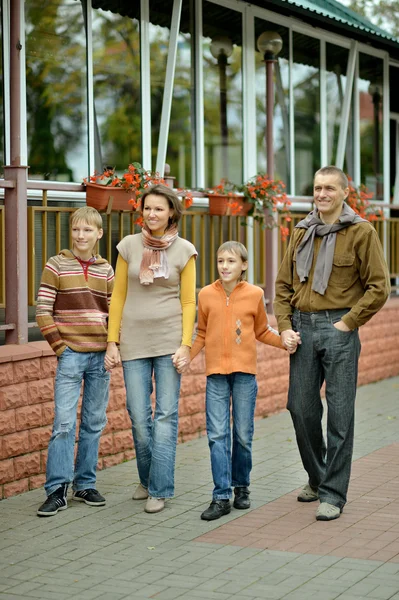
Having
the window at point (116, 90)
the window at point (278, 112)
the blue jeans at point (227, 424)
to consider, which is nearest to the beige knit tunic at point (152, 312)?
the blue jeans at point (227, 424)

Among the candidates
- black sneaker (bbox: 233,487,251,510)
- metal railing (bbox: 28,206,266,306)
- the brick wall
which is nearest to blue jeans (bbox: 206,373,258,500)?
black sneaker (bbox: 233,487,251,510)

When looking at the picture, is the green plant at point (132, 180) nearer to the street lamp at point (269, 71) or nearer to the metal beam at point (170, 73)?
the metal beam at point (170, 73)

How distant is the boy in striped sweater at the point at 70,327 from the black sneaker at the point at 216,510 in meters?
0.88

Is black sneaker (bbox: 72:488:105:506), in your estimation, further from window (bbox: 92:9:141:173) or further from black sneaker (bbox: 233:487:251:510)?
window (bbox: 92:9:141:173)

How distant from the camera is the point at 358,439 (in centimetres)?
901

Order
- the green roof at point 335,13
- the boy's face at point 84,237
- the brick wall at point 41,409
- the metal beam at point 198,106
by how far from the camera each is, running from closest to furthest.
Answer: the boy's face at point 84,237, the brick wall at point 41,409, the metal beam at point 198,106, the green roof at point 335,13

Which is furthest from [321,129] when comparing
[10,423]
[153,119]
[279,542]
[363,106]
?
[279,542]

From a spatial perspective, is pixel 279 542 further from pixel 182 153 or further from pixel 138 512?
pixel 182 153

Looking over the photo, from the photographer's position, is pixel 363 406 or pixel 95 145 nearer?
pixel 95 145

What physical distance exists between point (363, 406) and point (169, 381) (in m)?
4.76

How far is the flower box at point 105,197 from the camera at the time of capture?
825 centimetres

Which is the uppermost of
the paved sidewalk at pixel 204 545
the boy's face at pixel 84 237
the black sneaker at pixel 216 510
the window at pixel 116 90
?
the window at pixel 116 90

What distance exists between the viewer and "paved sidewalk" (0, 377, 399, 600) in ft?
16.6

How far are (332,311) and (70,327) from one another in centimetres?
157
